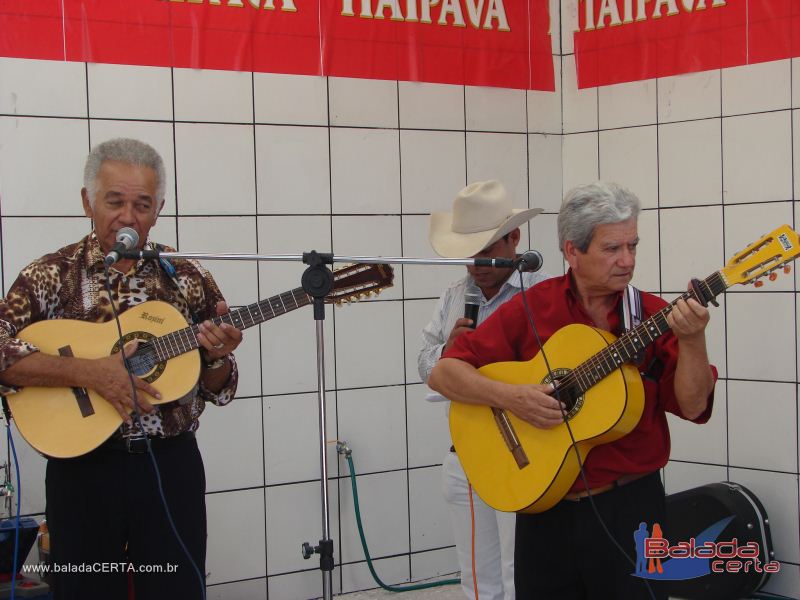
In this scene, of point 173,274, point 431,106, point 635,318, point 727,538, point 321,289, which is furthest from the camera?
point 431,106

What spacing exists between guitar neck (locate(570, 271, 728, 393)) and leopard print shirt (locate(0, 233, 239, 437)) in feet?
3.28

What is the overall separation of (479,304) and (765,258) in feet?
3.42

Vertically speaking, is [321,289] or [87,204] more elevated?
[87,204]

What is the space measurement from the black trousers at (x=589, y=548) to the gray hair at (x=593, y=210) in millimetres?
592

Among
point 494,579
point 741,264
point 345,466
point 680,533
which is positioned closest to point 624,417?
point 741,264

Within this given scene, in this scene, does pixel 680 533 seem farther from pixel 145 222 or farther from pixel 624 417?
pixel 145 222

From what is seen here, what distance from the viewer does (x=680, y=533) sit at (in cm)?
354

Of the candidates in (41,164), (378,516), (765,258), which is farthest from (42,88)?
(765,258)

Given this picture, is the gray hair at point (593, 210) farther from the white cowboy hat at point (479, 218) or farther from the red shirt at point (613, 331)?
the white cowboy hat at point (479, 218)

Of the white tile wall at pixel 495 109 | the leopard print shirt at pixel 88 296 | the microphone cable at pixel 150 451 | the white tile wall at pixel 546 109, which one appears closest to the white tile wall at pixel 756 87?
the white tile wall at pixel 546 109

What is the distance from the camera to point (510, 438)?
2.37 m

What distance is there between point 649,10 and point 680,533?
2.15m

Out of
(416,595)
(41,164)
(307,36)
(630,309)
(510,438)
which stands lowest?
(416,595)

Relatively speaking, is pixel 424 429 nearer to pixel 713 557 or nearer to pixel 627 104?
pixel 713 557
